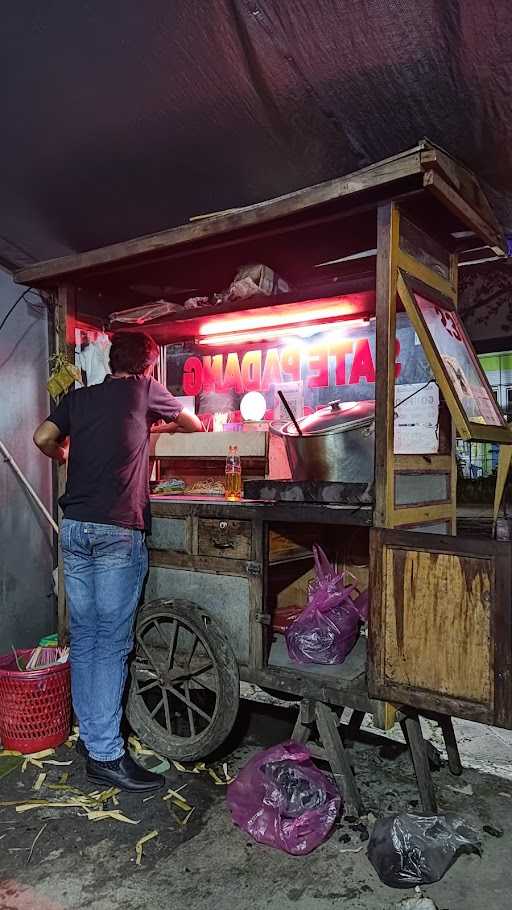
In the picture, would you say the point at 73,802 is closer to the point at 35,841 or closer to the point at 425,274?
the point at 35,841

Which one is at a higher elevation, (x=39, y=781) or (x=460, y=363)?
(x=460, y=363)

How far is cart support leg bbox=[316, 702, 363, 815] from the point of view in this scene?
321cm

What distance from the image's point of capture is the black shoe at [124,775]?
3539 millimetres

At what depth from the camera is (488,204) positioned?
3.59 meters

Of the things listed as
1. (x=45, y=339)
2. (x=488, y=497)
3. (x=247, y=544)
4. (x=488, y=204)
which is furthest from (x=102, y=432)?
(x=488, y=497)

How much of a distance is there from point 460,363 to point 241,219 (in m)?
1.43

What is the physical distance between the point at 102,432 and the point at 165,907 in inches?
93.2

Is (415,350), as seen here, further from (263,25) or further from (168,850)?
(168,850)

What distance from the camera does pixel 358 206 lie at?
3230mm

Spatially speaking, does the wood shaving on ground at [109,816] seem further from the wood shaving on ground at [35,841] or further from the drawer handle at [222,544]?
the drawer handle at [222,544]

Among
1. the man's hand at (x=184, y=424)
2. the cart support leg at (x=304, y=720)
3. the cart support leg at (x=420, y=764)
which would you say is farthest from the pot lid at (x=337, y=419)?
the cart support leg at (x=420, y=764)

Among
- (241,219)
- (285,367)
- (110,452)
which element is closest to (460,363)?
(241,219)

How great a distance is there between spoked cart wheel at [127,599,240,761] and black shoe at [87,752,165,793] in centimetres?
20

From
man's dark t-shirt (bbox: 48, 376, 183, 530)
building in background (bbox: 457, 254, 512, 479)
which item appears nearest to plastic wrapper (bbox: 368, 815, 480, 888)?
man's dark t-shirt (bbox: 48, 376, 183, 530)
